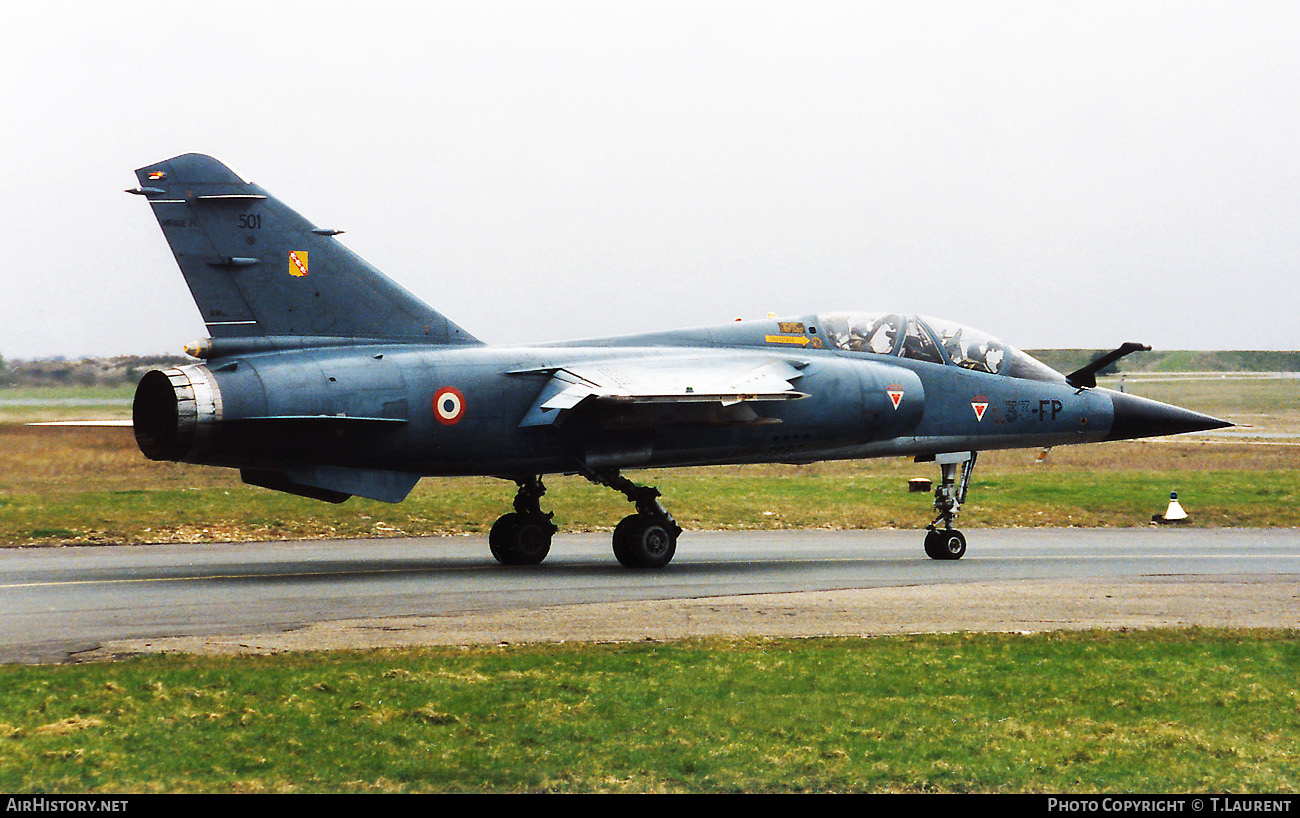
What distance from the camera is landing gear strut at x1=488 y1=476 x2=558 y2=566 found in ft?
60.1

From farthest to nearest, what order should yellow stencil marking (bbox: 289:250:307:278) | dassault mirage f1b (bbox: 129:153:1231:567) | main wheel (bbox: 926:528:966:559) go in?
1. main wheel (bbox: 926:528:966:559)
2. yellow stencil marking (bbox: 289:250:307:278)
3. dassault mirage f1b (bbox: 129:153:1231:567)

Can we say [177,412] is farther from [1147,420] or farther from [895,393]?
[1147,420]

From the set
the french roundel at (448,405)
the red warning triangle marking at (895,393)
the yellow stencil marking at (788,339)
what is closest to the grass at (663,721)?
the french roundel at (448,405)

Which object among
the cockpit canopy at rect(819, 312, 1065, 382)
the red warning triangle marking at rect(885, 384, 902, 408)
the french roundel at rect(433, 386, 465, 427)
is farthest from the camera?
the cockpit canopy at rect(819, 312, 1065, 382)

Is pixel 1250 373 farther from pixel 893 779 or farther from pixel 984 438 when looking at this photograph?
pixel 893 779

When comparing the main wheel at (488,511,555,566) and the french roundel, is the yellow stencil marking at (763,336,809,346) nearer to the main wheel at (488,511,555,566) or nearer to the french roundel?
the main wheel at (488,511,555,566)

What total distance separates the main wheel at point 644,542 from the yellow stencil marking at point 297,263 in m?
5.16

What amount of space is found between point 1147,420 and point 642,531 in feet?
29.7

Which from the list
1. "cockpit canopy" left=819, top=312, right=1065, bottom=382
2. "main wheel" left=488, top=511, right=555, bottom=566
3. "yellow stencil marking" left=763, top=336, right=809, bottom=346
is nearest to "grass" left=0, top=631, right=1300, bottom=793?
"main wheel" left=488, top=511, right=555, bottom=566

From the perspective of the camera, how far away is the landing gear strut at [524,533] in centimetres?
1833

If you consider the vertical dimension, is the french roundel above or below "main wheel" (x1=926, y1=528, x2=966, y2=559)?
above

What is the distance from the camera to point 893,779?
7375mm

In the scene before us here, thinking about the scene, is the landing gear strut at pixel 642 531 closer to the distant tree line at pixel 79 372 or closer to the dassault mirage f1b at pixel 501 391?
the dassault mirage f1b at pixel 501 391

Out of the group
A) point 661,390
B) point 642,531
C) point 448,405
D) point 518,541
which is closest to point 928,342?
point 661,390
